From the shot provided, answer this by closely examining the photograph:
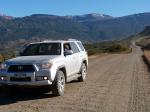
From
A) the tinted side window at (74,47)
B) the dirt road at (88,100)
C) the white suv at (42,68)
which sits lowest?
the dirt road at (88,100)

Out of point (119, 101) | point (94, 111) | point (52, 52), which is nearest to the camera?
point (94, 111)

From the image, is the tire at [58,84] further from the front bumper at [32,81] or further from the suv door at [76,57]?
the suv door at [76,57]

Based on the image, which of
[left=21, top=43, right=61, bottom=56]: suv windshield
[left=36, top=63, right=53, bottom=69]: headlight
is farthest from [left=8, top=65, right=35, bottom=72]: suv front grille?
[left=21, top=43, right=61, bottom=56]: suv windshield

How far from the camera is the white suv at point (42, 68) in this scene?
1175 cm

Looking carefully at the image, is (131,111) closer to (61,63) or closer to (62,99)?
(62,99)

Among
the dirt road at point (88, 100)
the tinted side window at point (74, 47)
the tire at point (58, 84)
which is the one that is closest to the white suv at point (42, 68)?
the tire at point (58, 84)

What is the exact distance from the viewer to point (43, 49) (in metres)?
13.9

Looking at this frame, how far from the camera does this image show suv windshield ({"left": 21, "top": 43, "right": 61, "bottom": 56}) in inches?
535

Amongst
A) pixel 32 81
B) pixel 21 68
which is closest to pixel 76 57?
pixel 21 68

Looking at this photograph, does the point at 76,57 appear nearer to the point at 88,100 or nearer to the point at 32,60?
the point at 32,60

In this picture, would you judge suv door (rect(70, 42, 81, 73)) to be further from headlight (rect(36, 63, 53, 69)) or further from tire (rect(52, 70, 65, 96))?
headlight (rect(36, 63, 53, 69))

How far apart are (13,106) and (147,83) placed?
264 inches

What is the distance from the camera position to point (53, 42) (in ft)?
46.1

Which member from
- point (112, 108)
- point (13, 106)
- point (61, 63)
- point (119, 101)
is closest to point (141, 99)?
point (119, 101)
